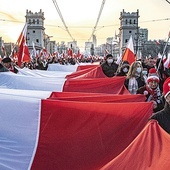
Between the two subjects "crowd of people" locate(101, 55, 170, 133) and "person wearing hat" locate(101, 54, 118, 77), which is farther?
"person wearing hat" locate(101, 54, 118, 77)

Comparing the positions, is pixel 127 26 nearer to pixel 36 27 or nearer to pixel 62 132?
pixel 36 27

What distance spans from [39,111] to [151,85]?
211 centimetres

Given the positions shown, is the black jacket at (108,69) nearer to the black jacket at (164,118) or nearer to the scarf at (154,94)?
the scarf at (154,94)

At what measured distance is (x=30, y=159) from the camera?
4.49 meters

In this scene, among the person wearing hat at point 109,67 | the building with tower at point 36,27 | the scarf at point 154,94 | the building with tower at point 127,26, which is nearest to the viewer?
the scarf at point 154,94

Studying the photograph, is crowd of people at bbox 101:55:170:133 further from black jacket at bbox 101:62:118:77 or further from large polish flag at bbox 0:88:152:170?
large polish flag at bbox 0:88:152:170

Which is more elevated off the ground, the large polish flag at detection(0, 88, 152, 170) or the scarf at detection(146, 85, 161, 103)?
the scarf at detection(146, 85, 161, 103)

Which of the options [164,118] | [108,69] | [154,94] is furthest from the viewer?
[108,69]

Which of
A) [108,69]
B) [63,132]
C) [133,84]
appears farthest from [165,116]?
[108,69]

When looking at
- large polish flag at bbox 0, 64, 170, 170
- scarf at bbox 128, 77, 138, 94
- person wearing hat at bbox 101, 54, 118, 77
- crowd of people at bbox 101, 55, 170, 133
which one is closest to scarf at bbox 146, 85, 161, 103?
crowd of people at bbox 101, 55, 170, 133

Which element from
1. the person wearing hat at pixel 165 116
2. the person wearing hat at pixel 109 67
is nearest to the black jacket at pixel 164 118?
the person wearing hat at pixel 165 116

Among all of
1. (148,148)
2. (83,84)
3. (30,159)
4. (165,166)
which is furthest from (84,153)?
(83,84)

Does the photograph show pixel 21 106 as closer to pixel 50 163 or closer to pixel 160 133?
pixel 50 163

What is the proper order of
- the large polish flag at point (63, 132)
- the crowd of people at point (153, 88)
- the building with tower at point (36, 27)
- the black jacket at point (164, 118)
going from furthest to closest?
the building with tower at point (36, 27)
the large polish flag at point (63, 132)
the crowd of people at point (153, 88)
the black jacket at point (164, 118)
